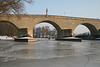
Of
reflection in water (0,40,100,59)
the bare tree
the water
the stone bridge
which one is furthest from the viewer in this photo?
the stone bridge

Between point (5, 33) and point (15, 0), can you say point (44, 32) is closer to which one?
point (5, 33)

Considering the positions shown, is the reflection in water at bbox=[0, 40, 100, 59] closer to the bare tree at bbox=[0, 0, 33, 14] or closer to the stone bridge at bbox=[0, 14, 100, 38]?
the bare tree at bbox=[0, 0, 33, 14]

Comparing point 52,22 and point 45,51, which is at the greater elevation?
point 52,22

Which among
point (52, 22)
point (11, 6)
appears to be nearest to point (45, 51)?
point (11, 6)

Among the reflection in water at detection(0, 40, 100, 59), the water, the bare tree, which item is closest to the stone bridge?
the bare tree

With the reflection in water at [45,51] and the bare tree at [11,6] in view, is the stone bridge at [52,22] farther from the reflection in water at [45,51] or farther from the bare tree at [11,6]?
the reflection in water at [45,51]

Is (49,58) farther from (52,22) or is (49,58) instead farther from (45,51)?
(52,22)

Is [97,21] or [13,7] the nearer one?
[13,7]

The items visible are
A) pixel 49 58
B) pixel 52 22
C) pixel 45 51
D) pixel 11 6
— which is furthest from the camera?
pixel 52 22

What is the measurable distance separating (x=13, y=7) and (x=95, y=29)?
32.6 m

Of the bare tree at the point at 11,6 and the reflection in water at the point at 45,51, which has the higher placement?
the bare tree at the point at 11,6

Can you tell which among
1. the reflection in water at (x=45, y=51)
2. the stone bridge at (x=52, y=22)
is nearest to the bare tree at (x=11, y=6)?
the reflection in water at (x=45, y=51)

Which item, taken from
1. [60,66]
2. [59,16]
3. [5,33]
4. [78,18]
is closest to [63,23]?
[59,16]

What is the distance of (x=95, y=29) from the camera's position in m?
39.2
